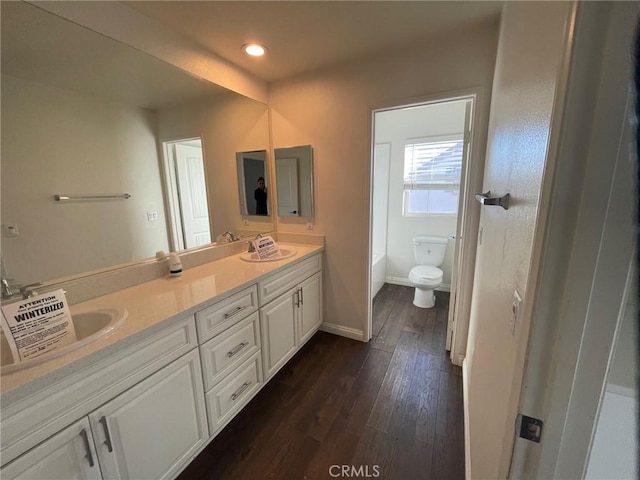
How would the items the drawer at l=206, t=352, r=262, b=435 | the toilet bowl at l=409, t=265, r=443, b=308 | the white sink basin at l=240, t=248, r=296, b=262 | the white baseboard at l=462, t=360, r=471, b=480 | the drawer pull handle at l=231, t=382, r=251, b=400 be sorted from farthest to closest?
the toilet bowl at l=409, t=265, r=443, b=308
the white sink basin at l=240, t=248, r=296, b=262
the drawer pull handle at l=231, t=382, r=251, b=400
the drawer at l=206, t=352, r=262, b=435
the white baseboard at l=462, t=360, r=471, b=480

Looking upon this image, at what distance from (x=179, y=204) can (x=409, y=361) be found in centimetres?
212

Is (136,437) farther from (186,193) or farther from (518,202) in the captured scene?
(518,202)

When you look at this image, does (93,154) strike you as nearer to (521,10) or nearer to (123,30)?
(123,30)

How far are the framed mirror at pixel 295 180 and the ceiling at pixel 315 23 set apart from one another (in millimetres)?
705

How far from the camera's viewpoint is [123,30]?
54.3 inches

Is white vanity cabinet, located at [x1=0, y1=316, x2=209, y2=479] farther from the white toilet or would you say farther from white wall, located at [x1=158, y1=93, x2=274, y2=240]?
the white toilet

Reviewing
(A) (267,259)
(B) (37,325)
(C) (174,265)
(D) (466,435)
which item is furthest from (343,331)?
(B) (37,325)

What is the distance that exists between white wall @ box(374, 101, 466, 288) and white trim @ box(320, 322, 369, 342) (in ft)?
4.98

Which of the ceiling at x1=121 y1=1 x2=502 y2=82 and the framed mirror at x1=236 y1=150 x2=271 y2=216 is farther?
the framed mirror at x1=236 y1=150 x2=271 y2=216

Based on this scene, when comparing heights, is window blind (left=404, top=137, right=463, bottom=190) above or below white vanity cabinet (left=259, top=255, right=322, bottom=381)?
above

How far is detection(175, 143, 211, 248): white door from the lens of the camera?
180 centimetres

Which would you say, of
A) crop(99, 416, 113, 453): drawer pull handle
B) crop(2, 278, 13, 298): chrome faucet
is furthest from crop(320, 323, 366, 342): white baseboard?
crop(2, 278, 13, 298): chrome faucet

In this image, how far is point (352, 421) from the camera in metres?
1.57

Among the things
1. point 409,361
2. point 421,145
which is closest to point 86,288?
point 409,361
